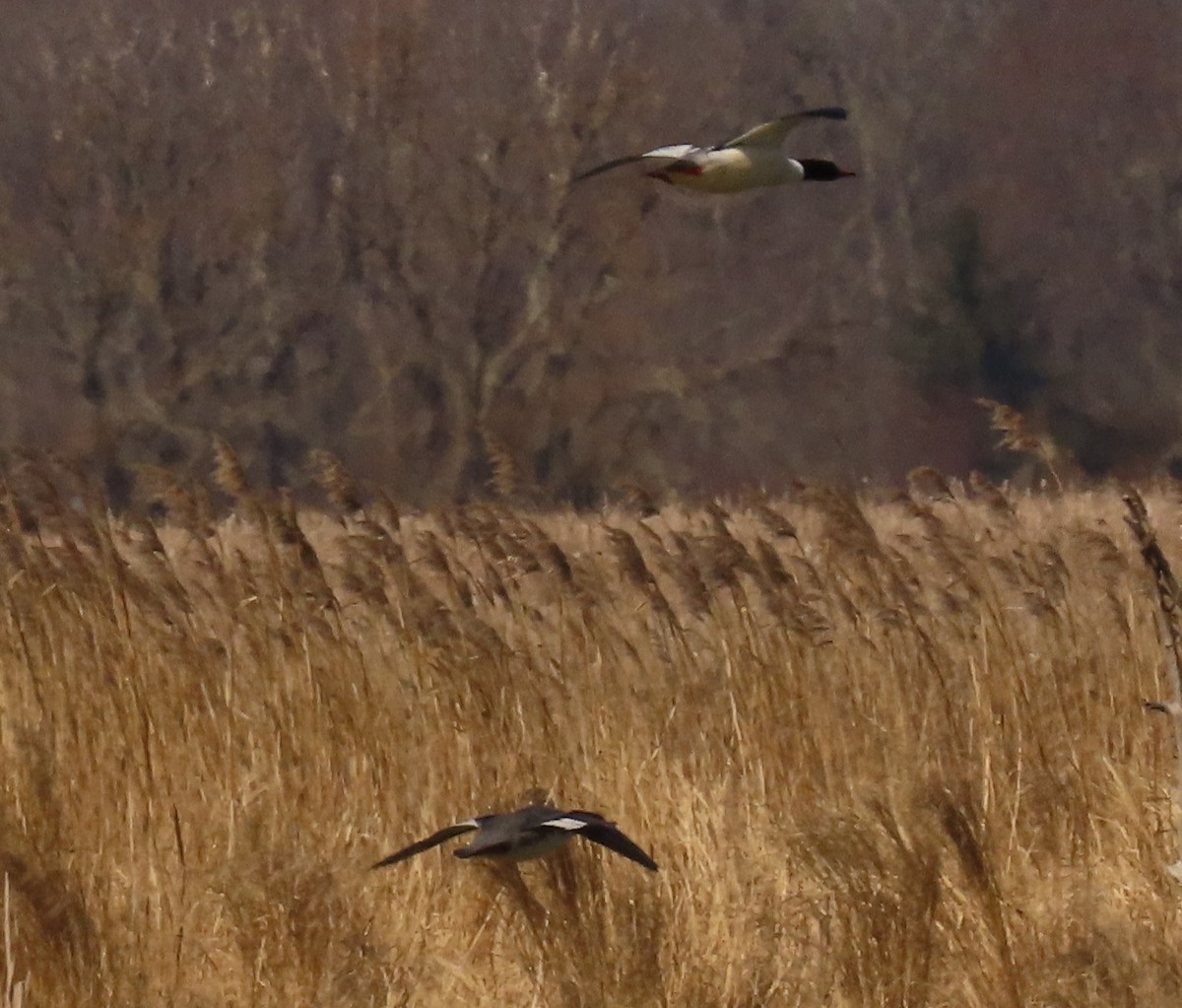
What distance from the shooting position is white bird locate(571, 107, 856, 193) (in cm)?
317

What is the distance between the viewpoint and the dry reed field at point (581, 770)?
10.7 ft

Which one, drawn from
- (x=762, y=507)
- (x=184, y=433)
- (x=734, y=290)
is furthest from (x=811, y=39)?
(x=762, y=507)

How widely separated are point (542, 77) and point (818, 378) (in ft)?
27.7

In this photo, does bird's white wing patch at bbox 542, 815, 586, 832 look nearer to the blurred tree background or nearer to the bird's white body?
the bird's white body

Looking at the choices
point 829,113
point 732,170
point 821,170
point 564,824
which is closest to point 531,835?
point 564,824

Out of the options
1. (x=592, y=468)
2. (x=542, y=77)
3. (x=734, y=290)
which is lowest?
(x=592, y=468)

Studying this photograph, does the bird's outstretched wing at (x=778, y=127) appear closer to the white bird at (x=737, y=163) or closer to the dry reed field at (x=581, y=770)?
the white bird at (x=737, y=163)

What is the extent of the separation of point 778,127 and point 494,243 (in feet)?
75.1

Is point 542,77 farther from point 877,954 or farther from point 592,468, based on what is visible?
point 877,954

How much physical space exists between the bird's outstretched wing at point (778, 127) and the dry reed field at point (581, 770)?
105 cm

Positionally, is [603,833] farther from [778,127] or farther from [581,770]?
[581,770]

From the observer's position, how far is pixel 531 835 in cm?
279

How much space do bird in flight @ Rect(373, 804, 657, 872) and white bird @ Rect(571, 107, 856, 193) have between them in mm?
950

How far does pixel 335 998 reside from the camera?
3205 millimetres
